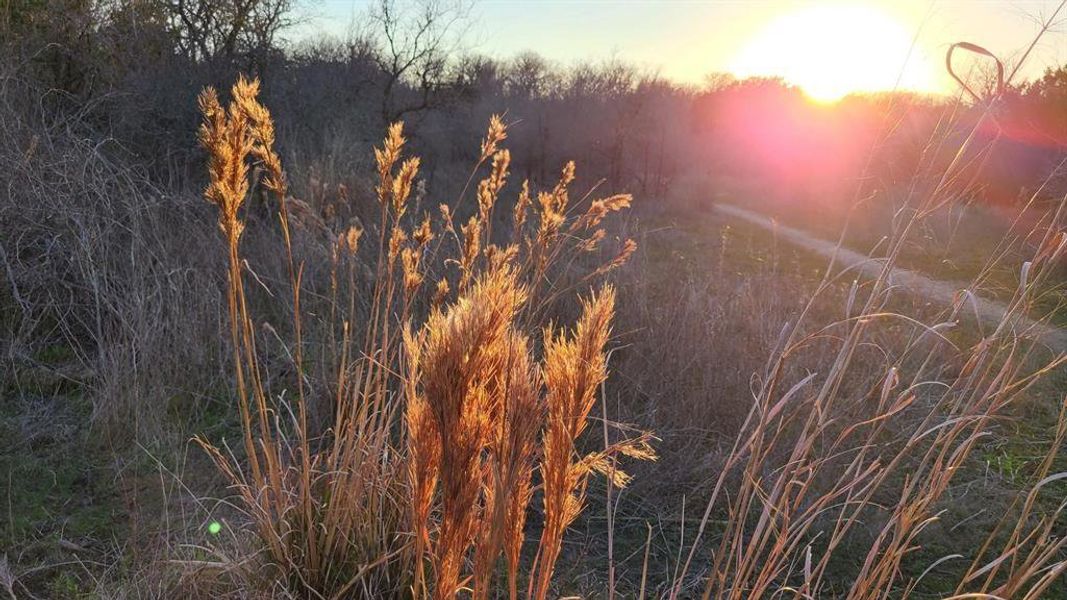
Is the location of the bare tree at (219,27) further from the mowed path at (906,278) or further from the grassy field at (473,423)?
the mowed path at (906,278)

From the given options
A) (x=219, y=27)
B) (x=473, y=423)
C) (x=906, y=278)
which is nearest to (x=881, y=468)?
(x=473, y=423)

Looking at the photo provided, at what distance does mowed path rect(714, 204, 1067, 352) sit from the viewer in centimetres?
209

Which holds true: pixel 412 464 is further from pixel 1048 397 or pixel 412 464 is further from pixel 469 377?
pixel 1048 397

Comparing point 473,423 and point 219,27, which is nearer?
point 473,423

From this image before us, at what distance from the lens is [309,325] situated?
451 cm

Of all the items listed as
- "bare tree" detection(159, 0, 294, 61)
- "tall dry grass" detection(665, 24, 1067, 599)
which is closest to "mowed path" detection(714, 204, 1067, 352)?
"tall dry grass" detection(665, 24, 1067, 599)

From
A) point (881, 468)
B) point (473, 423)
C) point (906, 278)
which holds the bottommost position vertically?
point (881, 468)

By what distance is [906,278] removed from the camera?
7.07 m

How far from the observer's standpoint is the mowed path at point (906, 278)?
209cm

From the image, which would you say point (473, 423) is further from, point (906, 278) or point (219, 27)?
point (219, 27)

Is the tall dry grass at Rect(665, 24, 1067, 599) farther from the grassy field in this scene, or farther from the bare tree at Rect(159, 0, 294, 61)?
the bare tree at Rect(159, 0, 294, 61)

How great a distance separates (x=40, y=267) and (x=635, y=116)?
1814cm

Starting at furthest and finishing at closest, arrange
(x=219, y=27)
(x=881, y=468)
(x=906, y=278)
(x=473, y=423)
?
(x=219, y=27), (x=906, y=278), (x=881, y=468), (x=473, y=423)

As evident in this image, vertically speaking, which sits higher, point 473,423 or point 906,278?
point 473,423
